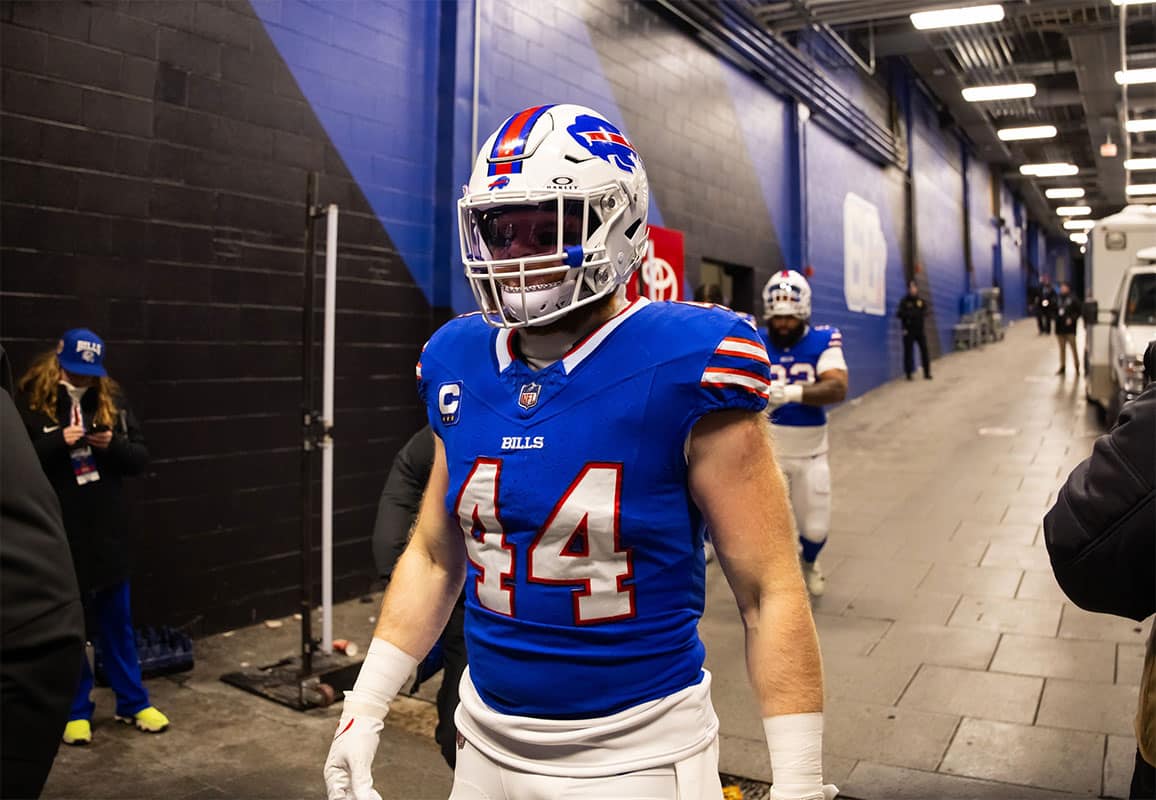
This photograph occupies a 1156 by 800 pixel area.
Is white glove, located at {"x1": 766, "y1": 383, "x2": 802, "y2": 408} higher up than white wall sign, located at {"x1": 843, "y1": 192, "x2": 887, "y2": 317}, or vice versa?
white wall sign, located at {"x1": 843, "y1": 192, "x2": 887, "y2": 317}

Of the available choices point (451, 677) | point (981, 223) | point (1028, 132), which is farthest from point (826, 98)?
point (981, 223)

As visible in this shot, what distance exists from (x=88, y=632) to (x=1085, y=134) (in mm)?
26004

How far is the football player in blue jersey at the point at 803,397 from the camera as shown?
6.24 metres

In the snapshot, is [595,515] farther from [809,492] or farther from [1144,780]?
[809,492]

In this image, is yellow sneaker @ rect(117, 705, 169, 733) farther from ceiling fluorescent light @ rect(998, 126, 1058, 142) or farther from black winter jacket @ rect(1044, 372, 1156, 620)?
ceiling fluorescent light @ rect(998, 126, 1058, 142)

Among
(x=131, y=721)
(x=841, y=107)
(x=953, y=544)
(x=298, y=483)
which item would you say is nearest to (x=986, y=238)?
(x=841, y=107)

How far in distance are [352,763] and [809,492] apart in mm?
4828

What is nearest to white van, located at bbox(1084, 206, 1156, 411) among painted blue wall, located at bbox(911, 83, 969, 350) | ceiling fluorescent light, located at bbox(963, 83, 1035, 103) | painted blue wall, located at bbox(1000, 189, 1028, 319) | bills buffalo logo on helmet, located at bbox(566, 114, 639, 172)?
ceiling fluorescent light, located at bbox(963, 83, 1035, 103)

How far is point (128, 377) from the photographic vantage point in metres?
5.25

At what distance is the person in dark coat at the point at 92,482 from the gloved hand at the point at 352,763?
117 inches

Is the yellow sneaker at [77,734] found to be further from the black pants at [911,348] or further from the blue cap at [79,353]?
the black pants at [911,348]

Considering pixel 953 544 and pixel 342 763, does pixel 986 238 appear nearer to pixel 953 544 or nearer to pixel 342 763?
pixel 953 544

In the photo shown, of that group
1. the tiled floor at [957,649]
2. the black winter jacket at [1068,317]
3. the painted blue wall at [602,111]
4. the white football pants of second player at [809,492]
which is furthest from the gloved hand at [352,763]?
the black winter jacket at [1068,317]

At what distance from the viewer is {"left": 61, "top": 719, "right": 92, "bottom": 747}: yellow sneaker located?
13.9 feet
